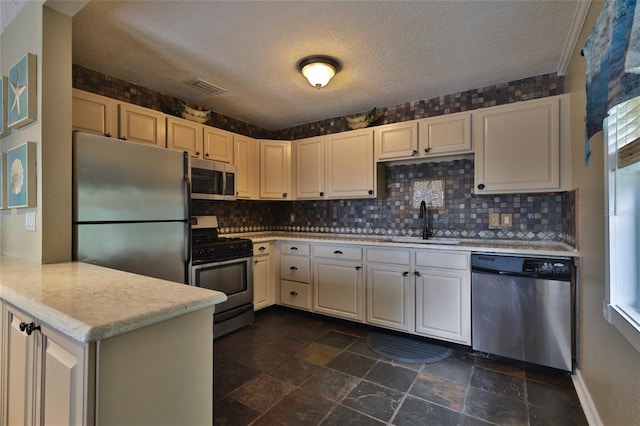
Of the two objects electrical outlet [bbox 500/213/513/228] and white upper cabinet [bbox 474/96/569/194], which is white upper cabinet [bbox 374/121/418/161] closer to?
white upper cabinet [bbox 474/96/569/194]

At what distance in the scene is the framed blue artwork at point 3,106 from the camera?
1.88 m

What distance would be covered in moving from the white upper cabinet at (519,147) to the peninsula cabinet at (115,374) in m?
2.54

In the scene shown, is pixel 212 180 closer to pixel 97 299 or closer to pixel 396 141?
pixel 396 141

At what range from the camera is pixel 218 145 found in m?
3.26

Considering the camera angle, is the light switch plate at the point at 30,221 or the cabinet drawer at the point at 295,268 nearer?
the light switch plate at the point at 30,221

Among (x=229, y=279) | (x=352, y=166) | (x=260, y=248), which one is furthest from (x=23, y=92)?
(x=352, y=166)

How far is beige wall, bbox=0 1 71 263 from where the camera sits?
1.60 meters

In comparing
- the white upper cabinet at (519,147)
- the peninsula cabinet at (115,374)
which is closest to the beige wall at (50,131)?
the peninsula cabinet at (115,374)

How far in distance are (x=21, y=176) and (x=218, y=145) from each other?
5.78ft

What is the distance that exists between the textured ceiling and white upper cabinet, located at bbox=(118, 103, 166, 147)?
12.8 inches

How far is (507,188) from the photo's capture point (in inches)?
99.3

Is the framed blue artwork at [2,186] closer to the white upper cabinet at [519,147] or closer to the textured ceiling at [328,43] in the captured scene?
the textured ceiling at [328,43]

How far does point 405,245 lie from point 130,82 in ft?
9.67

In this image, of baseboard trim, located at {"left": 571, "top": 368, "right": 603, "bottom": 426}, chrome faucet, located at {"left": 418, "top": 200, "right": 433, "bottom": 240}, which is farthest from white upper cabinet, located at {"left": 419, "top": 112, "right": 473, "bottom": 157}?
baseboard trim, located at {"left": 571, "top": 368, "right": 603, "bottom": 426}
